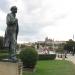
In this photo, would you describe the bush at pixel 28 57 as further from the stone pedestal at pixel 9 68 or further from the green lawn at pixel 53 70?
the stone pedestal at pixel 9 68

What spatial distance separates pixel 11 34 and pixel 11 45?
0.49 m

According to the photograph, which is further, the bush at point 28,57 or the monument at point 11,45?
the bush at point 28,57

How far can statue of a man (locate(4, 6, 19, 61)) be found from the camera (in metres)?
14.3

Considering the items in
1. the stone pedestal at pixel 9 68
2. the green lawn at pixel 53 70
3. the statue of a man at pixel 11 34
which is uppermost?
the statue of a man at pixel 11 34

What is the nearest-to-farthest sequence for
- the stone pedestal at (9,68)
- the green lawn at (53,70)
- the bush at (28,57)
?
the stone pedestal at (9,68)
the green lawn at (53,70)
the bush at (28,57)

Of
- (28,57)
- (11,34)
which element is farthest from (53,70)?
(11,34)

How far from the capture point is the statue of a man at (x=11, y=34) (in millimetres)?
14320

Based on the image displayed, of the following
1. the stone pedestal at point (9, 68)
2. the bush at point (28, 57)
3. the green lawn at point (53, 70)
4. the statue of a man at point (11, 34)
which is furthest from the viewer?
the bush at point (28, 57)

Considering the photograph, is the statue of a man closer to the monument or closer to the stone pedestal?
the monument

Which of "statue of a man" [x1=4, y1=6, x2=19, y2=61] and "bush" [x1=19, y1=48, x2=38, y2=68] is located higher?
"statue of a man" [x1=4, y1=6, x2=19, y2=61]

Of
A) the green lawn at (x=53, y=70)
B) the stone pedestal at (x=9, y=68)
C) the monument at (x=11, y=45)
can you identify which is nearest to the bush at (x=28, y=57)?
the green lawn at (x=53, y=70)

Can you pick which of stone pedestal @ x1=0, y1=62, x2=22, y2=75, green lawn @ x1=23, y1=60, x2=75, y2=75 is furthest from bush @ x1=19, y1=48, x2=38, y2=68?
stone pedestal @ x1=0, y1=62, x2=22, y2=75

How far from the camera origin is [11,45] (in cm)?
1433

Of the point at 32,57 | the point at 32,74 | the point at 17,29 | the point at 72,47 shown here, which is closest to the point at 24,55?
the point at 32,57
